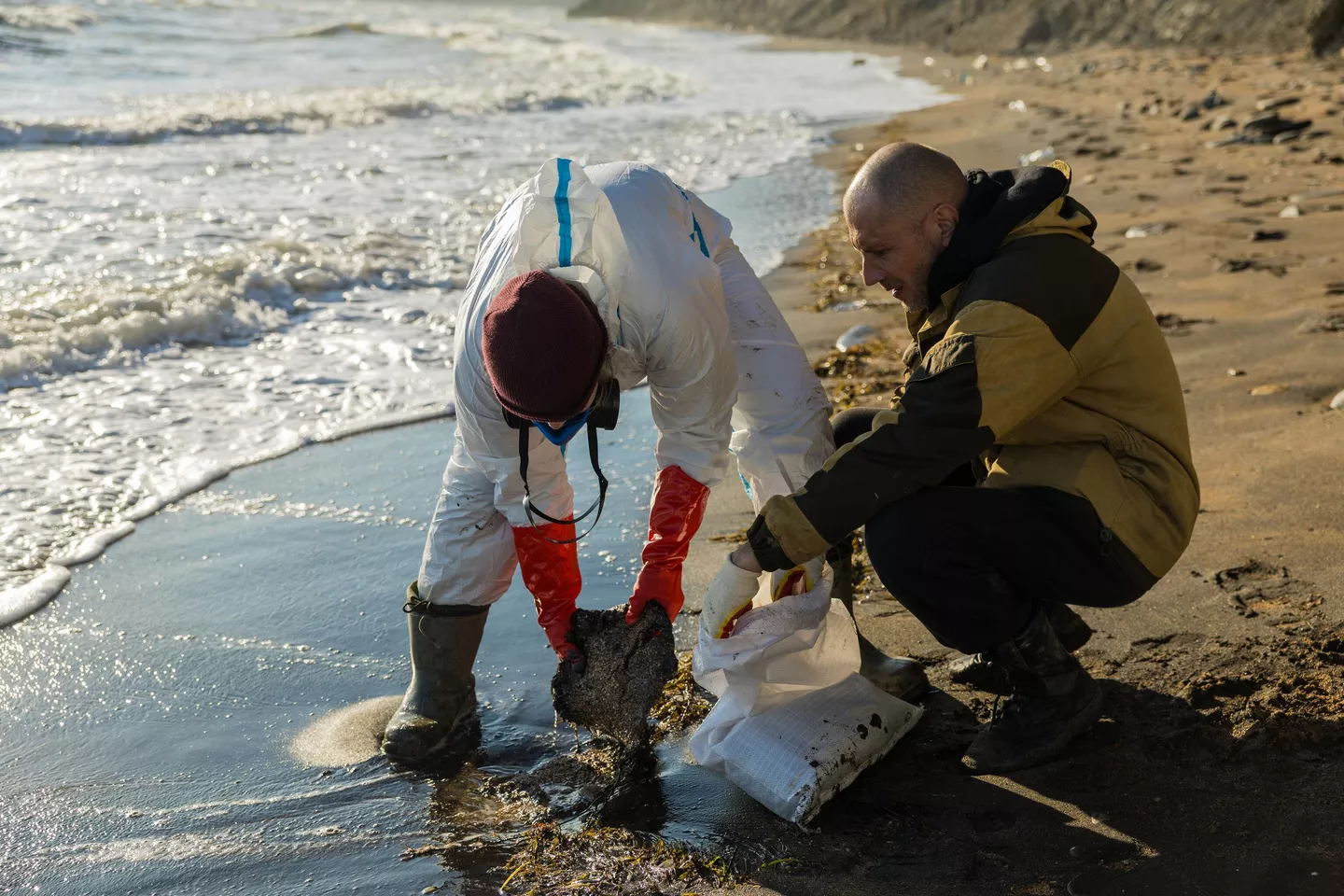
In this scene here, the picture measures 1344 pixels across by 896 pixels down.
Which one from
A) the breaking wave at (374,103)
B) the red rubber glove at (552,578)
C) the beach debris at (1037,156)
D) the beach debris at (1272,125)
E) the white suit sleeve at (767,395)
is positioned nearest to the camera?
the red rubber glove at (552,578)

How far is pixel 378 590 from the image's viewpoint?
3486mm

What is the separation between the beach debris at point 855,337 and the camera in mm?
5242

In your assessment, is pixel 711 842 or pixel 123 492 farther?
pixel 123 492

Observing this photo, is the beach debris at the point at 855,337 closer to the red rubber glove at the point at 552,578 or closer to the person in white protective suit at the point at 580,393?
the person in white protective suit at the point at 580,393

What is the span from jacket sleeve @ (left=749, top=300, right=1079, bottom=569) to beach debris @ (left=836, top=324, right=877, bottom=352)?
2.95 meters

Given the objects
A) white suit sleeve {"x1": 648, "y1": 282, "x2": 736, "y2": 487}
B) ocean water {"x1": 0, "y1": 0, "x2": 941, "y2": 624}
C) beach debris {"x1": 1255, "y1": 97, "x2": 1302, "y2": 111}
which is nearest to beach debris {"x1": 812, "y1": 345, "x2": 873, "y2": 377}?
ocean water {"x1": 0, "y1": 0, "x2": 941, "y2": 624}

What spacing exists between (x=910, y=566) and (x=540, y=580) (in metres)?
0.85

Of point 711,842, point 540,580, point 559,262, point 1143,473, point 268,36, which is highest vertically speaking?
point 268,36

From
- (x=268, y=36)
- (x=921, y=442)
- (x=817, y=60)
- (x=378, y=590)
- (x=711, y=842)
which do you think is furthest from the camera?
(x=268, y=36)

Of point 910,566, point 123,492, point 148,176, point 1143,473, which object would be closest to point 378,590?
point 123,492

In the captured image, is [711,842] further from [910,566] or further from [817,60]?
[817,60]

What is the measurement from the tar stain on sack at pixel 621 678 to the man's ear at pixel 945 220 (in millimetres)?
1026

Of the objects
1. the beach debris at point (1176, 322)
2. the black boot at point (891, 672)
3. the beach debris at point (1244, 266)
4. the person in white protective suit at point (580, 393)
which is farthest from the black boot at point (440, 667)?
the beach debris at point (1244, 266)

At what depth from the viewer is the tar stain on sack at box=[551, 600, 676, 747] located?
2586mm
